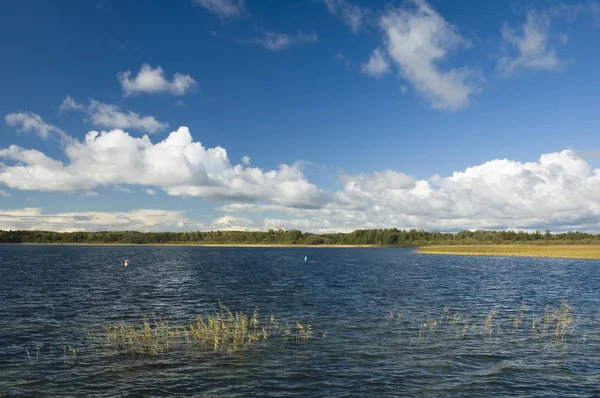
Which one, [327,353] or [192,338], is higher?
[192,338]

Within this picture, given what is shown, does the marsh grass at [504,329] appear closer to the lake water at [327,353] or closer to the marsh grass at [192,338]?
the lake water at [327,353]

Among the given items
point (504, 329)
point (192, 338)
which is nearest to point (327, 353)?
point (192, 338)

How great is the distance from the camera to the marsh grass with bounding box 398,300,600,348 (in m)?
33.8

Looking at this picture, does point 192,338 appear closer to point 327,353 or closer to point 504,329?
point 327,353

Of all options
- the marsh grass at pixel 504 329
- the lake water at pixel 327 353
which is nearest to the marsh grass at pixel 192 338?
the lake water at pixel 327 353

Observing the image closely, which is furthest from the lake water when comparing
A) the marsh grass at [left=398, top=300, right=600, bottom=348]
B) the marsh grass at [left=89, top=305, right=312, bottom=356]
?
the marsh grass at [left=89, top=305, right=312, bottom=356]

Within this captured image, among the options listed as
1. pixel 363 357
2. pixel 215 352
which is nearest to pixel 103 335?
pixel 215 352

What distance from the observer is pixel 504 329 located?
3797cm

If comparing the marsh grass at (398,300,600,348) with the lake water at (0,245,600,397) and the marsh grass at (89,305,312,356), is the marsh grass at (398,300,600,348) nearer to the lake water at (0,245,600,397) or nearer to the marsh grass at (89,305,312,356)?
the lake water at (0,245,600,397)

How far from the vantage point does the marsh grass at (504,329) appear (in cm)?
3384

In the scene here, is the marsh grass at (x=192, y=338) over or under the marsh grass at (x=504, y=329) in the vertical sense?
over

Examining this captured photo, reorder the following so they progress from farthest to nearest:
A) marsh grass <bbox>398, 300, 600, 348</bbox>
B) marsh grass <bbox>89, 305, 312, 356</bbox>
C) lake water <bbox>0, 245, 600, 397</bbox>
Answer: marsh grass <bbox>398, 300, 600, 348</bbox>
marsh grass <bbox>89, 305, 312, 356</bbox>
lake water <bbox>0, 245, 600, 397</bbox>

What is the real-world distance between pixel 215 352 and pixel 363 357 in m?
9.72

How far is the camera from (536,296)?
60156mm
